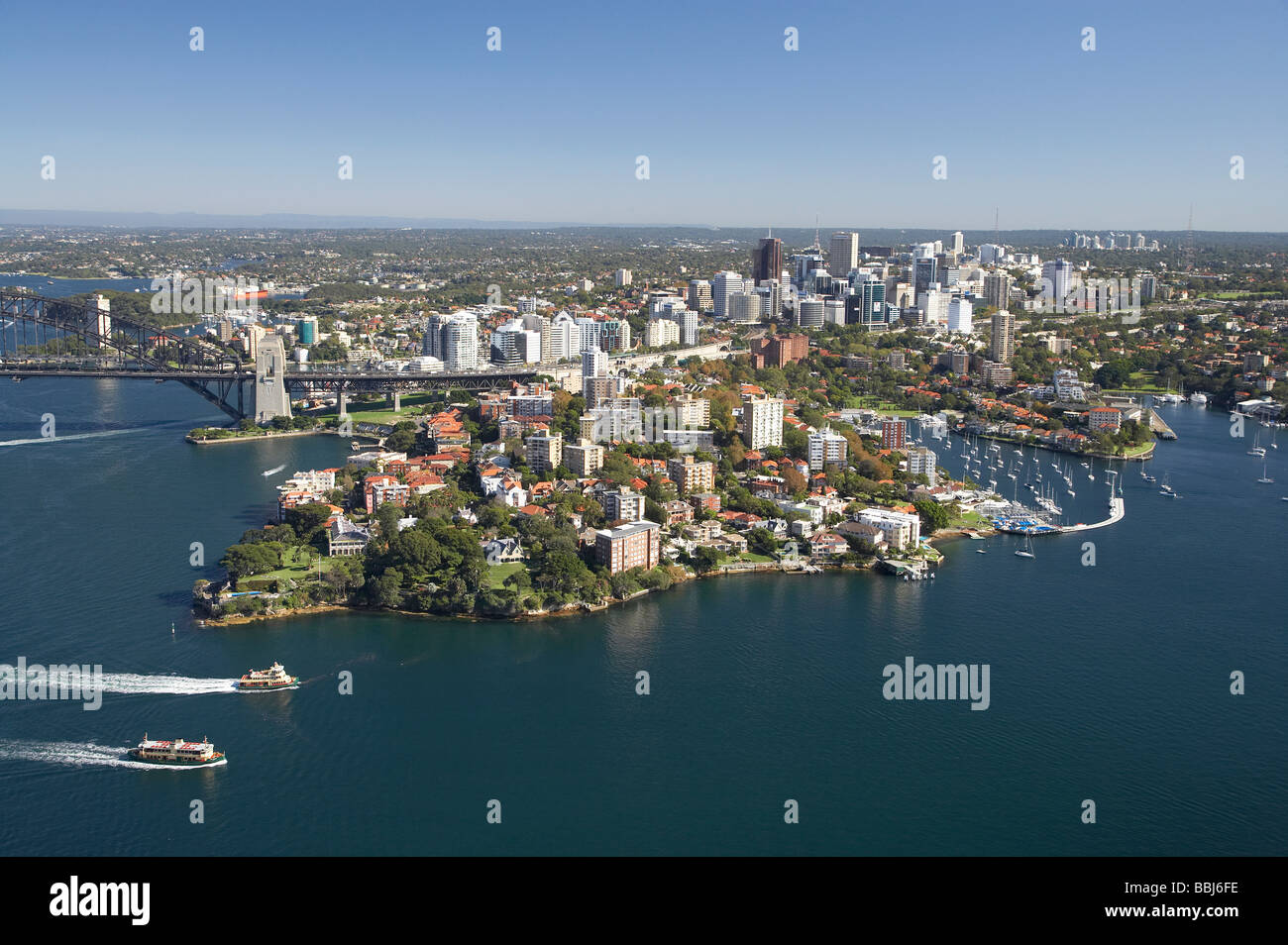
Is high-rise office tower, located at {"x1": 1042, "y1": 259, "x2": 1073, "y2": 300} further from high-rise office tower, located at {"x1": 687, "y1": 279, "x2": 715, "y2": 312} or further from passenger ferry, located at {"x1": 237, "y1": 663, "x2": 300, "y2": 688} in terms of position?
passenger ferry, located at {"x1": 237, "y1": 663, "x2": 300, "y2": 688}

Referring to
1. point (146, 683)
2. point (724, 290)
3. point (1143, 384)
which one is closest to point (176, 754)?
point (146, 683)

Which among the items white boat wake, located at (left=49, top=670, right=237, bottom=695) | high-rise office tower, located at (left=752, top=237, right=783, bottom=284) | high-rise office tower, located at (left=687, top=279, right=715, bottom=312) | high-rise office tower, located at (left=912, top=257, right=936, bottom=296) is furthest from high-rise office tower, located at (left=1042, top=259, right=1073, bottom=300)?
white boat wake, located at (left=49, top=670, right=237, bottom=695)

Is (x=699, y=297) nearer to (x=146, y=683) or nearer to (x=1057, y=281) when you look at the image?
(x=1057, y=281)

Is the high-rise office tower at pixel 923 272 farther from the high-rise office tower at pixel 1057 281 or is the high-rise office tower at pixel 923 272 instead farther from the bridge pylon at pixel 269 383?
the bridge pylon at pixel 269 383

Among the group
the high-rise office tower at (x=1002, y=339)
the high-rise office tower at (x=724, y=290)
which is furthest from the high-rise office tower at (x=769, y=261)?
the high-rise office tower at (x=1002, y=339)

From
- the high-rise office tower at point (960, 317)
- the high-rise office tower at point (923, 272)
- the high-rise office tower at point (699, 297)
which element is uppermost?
the high-rise office tower at point (923, 272)

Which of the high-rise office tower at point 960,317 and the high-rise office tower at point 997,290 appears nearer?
the high-rise office tower at point 960,317

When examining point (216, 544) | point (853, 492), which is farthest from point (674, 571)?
point (216, 544)
